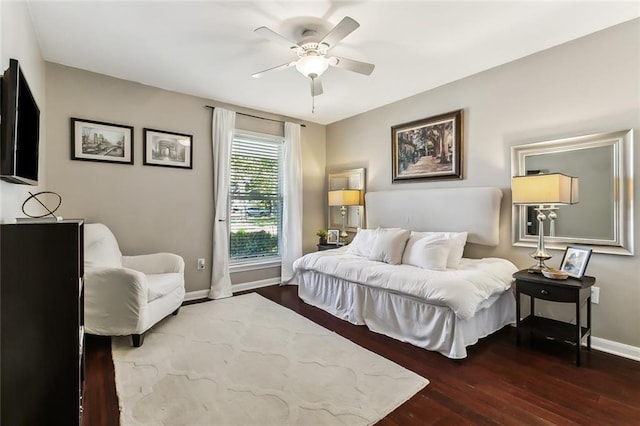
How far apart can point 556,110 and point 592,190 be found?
764 mm

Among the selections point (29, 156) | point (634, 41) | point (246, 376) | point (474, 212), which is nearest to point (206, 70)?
point (29, 156)

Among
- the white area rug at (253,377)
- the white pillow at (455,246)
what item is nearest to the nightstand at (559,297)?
the white pillow at (455,246)

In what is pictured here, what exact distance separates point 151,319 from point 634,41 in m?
4.45

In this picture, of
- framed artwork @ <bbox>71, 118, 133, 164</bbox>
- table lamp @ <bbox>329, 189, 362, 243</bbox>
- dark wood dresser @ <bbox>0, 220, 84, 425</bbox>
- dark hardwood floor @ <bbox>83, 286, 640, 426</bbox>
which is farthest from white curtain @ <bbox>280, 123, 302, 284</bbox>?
dark wood dresser @ <bbox>0, 220, 84, 425</bbox>

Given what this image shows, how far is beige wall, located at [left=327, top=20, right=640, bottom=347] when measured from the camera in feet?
7.95

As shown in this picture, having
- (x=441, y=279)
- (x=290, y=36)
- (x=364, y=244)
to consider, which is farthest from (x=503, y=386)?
(x=290, y=36)

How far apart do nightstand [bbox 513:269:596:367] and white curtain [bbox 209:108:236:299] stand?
3.23 meters

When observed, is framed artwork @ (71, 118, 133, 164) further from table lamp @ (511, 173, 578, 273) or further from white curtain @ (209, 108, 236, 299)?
table lamp @ (511, 173, 578, 273)

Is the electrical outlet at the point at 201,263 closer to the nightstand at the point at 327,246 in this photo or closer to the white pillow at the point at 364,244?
the nightstand at the point at 327,246

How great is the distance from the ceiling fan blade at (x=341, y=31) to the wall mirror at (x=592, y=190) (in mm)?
2028

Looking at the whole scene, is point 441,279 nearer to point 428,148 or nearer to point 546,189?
point 546,189

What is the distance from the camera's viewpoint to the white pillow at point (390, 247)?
3.22 metres

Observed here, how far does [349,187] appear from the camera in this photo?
15.9ft

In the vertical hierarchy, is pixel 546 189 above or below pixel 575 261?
above
